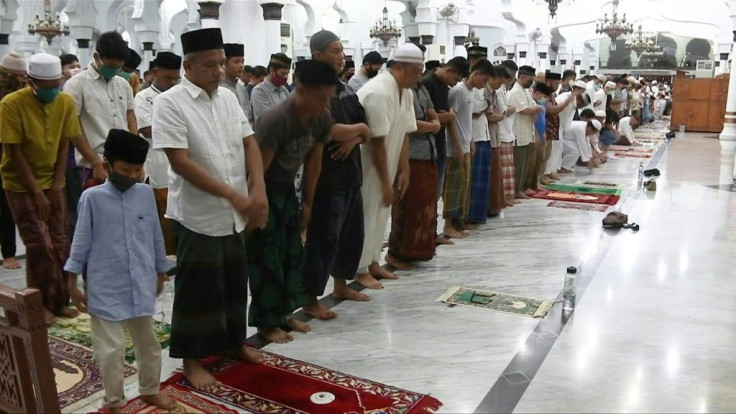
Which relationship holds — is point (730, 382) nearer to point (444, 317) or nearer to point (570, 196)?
point (444, 317)

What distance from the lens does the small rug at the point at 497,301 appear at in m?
3.37

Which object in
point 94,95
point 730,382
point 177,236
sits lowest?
point 730,382

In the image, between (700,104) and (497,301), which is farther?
(700,104)

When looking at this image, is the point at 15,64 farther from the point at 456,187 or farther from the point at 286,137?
the point at 456,187

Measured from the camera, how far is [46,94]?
112 inches

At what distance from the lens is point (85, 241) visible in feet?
6.50

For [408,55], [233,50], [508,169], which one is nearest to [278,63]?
[233,50]

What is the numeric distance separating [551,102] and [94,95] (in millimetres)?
5244

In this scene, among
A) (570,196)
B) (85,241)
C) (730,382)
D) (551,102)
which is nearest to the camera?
(85,241)

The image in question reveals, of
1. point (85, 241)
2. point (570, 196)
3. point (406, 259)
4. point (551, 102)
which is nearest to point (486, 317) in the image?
point (406, 259)

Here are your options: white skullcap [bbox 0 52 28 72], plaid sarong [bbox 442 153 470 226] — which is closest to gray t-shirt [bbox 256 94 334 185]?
white skullcap [bbox 0 52 28 72]

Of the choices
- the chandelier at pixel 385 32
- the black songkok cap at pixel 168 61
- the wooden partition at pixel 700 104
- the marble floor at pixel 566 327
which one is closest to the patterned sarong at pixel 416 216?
the marble floor at pixel 566 327

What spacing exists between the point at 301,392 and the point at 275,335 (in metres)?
0.52

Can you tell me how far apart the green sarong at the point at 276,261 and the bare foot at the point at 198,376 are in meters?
0.42
